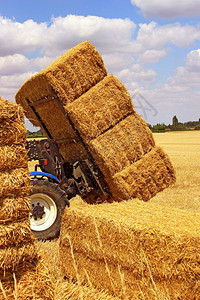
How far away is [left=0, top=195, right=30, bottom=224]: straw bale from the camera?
3.48 metres

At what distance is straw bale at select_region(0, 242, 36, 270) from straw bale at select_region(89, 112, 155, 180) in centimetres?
256

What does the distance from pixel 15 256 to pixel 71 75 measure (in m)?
3.59

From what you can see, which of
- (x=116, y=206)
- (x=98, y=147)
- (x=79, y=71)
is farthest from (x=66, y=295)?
(x=79, y=71)

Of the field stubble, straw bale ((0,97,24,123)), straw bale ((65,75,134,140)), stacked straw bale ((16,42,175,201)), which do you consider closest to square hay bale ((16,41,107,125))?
stacked straw bale ((16,42,175,201))

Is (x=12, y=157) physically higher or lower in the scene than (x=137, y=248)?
higher

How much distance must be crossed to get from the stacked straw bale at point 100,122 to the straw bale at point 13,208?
2483 millimetres

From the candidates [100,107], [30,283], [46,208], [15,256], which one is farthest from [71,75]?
[30,283]

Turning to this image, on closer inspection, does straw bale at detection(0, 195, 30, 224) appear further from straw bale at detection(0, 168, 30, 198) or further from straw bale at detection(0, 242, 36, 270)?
straw bale at detection(0, 242, 36, 270)

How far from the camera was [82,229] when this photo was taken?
14.8 feet

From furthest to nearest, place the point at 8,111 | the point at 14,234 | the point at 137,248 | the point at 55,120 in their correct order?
the point at 55,120
the point at 137,248
the point at 8,111
the point at 14,234

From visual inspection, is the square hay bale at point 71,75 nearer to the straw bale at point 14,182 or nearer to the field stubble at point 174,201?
the straw bale at point 14,182

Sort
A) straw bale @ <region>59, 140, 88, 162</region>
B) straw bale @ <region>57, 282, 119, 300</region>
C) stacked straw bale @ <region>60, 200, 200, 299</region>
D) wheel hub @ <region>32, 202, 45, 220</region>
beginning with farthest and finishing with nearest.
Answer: straw bale @ <region>59, 140, 88, 162</region>
wheel hub @ <region>32, 202, 45, 220</region>
straw bale @ <region>57, 282, 119, 300</region>
stacked straw bale @ <region>60, 200, 200, 299</region>

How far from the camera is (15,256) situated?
3.53 metres

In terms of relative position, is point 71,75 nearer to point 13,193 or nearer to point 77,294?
point 13,193
